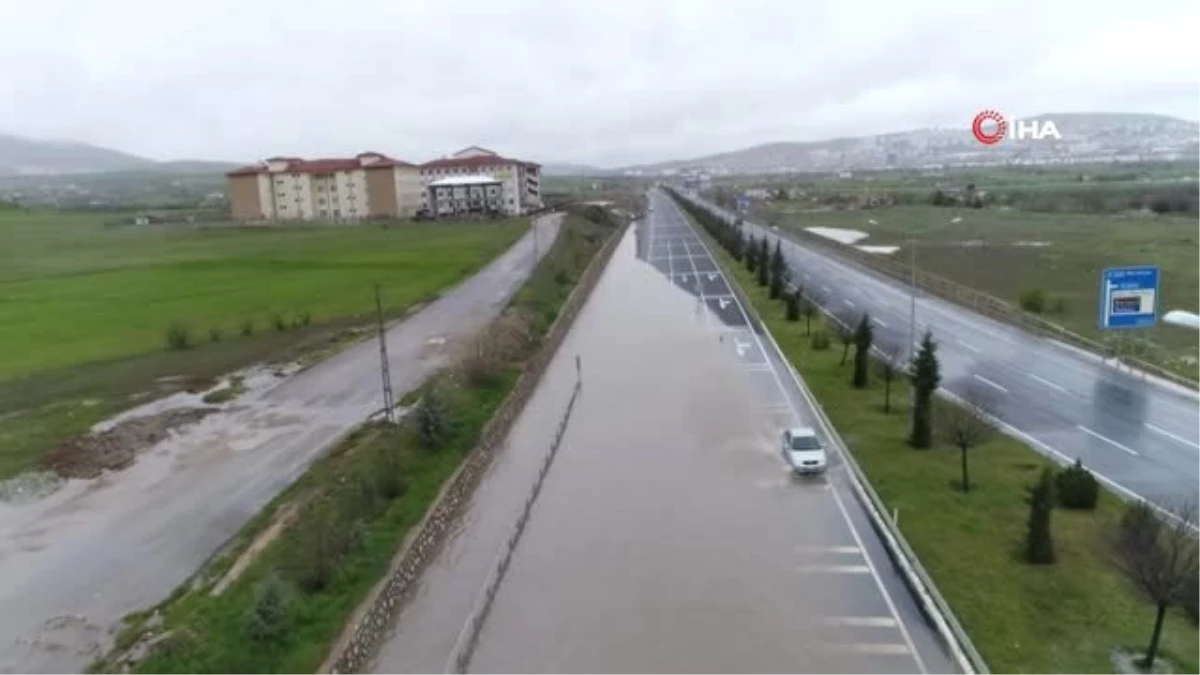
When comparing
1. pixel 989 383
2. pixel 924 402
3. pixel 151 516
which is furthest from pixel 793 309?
pixel 151 516

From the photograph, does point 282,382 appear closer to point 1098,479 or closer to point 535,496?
point 535,496

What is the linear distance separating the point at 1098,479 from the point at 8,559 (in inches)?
884

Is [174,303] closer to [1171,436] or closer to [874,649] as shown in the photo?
[874,649]

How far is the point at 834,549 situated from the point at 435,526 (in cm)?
828

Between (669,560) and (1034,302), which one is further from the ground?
(1034,302)

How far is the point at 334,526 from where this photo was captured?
17500mm

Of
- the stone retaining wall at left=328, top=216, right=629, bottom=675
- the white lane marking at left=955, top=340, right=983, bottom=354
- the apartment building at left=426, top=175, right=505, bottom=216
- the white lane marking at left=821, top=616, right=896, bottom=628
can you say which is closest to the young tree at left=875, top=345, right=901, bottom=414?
the white lane marking at left=955, top=340, right=983, bottom=354

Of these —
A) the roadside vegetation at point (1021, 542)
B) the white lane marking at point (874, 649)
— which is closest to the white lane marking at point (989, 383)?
the roadside vegetation at point (1021, 542)

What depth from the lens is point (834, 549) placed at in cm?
1759

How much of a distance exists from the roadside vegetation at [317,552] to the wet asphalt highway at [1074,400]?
15034mm

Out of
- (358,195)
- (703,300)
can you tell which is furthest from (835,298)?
(358,195)

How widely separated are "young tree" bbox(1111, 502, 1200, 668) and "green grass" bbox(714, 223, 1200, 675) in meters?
0.54

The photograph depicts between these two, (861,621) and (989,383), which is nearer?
(861,621)

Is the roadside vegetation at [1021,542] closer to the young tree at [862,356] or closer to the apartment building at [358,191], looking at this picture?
the young tree at [862,356]
